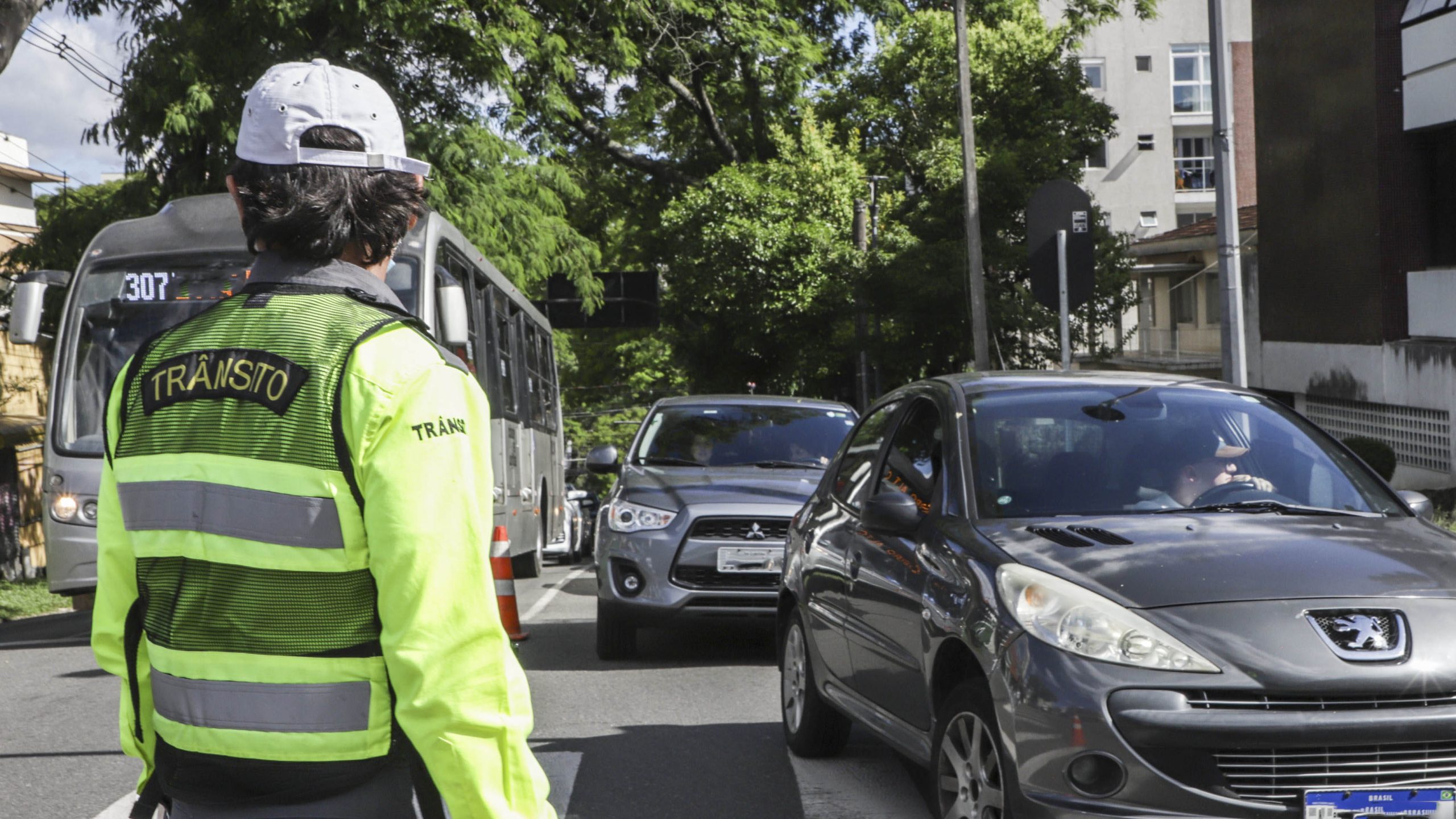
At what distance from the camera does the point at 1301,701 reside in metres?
3.97

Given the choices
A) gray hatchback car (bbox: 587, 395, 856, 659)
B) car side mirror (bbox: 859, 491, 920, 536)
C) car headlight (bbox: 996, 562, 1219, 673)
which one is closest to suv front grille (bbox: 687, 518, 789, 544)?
gray hatchback car (bbox: 587, 395, 856, 659)

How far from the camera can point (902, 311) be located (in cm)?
2966

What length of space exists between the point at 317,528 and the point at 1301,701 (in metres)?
2.93

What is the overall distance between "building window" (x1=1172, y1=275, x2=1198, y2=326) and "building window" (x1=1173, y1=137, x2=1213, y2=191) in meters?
11.3

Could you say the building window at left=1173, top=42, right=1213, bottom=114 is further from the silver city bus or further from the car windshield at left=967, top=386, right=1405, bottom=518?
the car windshield at left=967, top=386, right=1405, bottom=518

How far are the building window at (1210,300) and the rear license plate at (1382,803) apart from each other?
40.4 meters

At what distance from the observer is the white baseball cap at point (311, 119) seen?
2.06 meters

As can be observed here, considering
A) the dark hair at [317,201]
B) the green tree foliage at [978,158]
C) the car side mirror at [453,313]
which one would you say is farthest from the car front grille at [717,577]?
the green tree foliage at [978,158]

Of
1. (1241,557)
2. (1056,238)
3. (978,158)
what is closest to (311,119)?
(1241,557)

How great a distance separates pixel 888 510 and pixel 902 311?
974 inches

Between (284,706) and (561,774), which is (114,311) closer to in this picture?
(561,774)

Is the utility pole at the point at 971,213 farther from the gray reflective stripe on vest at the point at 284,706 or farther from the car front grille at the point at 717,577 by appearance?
the gray reflective stripe on vest at the point at 284,706

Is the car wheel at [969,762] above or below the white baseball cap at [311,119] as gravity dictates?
below

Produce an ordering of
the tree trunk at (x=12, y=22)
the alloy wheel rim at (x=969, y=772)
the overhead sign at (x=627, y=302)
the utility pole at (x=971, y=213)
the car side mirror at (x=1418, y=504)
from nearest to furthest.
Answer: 1. the alloy wheel rim at (x=969, y=772)
2. the car side mirror at (x=1418, y=504)
3. the tree trunk at (x=12, y=22)
4. the utility pole at (x=971, y=213)
5. the overhead sign at (x=627, y=302)
